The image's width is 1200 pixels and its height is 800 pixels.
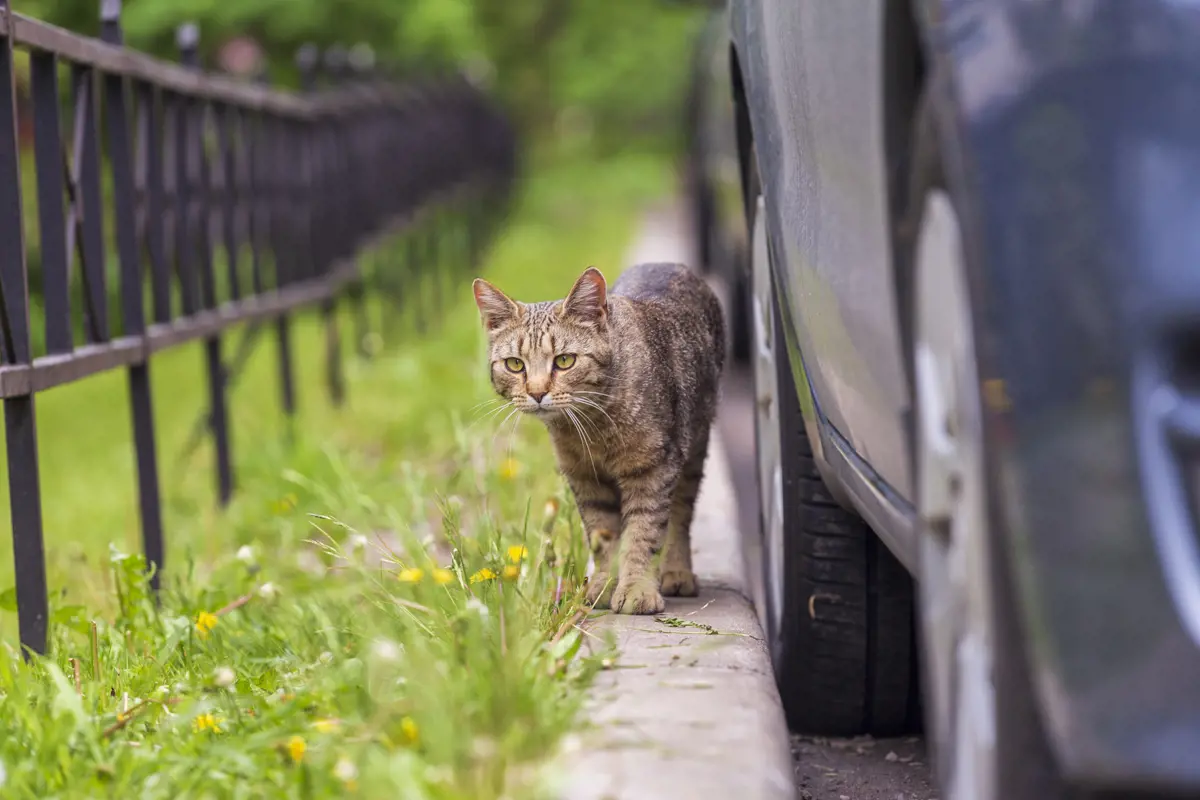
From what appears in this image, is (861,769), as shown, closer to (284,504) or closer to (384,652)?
(384,652)

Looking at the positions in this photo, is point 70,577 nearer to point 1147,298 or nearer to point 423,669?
point 423,669

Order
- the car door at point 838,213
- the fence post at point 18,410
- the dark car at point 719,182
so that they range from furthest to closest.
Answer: the dark car at point 719,182, the fence post at point 18,410, the car door at point 838,213

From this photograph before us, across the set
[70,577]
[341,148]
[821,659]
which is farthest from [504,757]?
[341,148]

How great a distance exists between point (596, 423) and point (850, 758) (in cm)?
91

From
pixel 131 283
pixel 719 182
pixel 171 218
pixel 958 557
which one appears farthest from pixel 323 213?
pixel 958 557

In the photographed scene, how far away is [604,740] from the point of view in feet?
8.12

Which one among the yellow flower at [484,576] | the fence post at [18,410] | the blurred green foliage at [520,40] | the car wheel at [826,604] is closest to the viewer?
the yellow flower at [484,576]

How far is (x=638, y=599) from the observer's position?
3482mm

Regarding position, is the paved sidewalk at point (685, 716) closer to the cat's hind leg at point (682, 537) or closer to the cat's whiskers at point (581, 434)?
the cat's hind leg at point (682, 537)

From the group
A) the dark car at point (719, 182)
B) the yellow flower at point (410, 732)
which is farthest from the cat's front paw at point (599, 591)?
the dark car at point (719, 182)

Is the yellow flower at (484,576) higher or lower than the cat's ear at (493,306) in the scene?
lower

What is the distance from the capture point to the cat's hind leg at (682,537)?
3885mm

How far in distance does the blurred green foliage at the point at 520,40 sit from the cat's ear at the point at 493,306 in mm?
9964

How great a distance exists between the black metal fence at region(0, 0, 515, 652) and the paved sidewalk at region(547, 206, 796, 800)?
1.61 meters
